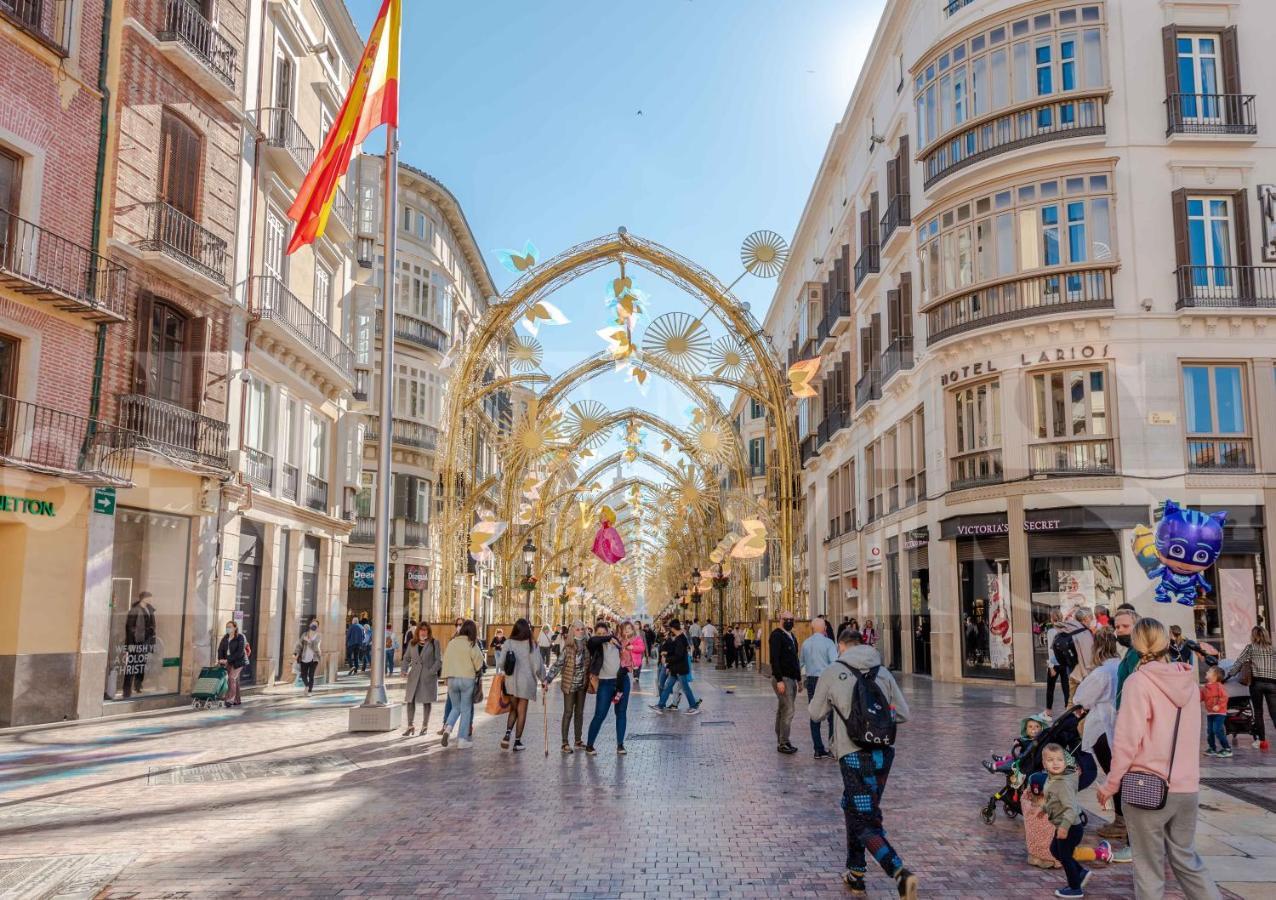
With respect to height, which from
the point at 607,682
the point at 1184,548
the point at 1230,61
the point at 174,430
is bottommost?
the point at 607,682

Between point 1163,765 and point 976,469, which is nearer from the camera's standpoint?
point 1163,765

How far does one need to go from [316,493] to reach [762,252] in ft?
46.9

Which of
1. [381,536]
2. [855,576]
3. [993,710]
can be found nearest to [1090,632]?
[993,710]

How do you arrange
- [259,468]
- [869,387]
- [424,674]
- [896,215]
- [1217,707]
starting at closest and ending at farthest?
1. [1217,707]
2. [424,674]
3. [259,468]
4. [896,215]
5. [869,387]

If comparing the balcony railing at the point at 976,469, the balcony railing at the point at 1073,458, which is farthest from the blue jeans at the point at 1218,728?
the balcony railing at the point at 976,469

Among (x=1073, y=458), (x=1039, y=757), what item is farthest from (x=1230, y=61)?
(x=1039, y=757)

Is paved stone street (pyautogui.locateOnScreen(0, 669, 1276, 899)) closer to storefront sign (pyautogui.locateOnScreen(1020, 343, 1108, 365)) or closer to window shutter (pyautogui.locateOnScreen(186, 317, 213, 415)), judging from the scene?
window shutter (pyautogui.locateOnScreen(186, 317, 213, 415))

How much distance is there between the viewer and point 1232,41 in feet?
78.7

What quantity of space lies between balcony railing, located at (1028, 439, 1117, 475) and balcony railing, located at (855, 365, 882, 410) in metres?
8.60

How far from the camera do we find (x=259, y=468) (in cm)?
2438

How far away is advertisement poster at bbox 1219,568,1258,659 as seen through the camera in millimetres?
22634

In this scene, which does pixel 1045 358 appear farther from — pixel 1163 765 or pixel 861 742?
pixel 1163 765

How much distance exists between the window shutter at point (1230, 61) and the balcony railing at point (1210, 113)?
0.24m

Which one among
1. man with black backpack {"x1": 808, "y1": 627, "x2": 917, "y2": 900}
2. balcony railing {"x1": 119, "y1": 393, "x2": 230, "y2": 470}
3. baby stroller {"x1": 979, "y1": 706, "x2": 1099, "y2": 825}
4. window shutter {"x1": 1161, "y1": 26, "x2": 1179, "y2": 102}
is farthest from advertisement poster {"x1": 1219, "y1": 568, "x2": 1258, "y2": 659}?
balcony railing {"x1": 119, "y1": 393, "x2": 230, "y2": 470}
